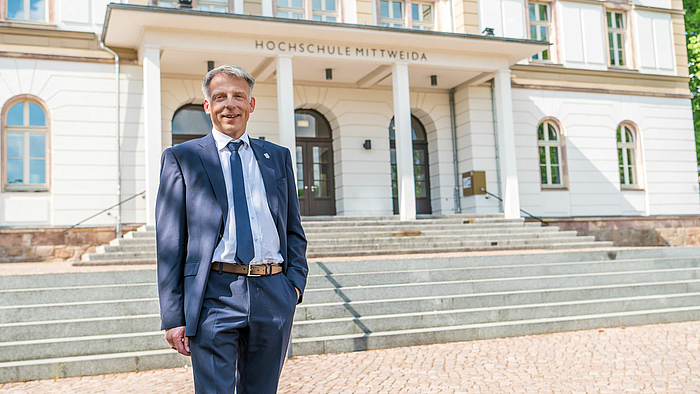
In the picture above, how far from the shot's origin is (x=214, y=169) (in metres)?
2.66

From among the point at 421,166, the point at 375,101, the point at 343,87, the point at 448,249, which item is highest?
the point at 343,87

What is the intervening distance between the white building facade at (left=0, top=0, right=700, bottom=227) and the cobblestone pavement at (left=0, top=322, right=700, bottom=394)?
21.3 feet

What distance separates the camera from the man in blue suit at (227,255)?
8.17 ft

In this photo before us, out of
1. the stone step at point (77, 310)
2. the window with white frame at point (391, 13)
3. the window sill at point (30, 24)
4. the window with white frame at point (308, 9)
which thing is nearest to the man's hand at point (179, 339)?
the stone step at point (77, 310)

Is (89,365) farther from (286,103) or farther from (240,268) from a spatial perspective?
(286,103)

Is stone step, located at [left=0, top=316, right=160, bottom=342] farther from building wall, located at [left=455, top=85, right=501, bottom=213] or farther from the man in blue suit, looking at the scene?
building wall, located at [left=455, top=85, right=501, bottom=213]

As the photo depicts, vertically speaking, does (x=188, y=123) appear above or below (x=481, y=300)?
above

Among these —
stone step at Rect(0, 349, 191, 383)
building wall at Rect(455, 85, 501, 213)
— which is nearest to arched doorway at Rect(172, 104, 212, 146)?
building wall at Rect(455, 85, 501, 213)

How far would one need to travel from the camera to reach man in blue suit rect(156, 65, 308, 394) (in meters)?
2.49

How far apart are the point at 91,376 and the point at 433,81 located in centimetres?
1166

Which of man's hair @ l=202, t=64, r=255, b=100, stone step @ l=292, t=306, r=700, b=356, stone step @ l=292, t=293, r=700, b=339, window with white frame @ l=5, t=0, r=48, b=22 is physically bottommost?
stone step @ l=292, t=306, r=700, b=356

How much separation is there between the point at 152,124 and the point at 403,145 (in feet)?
17.2

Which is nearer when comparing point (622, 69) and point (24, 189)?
point (24, 189)

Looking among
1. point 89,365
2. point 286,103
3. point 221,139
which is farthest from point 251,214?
point 286,103
